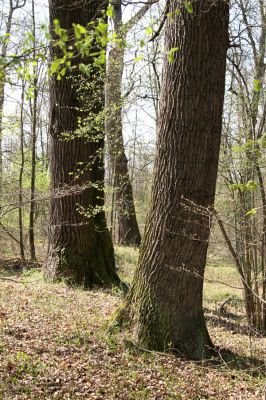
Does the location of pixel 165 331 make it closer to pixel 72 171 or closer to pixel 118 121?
pixel 72 171

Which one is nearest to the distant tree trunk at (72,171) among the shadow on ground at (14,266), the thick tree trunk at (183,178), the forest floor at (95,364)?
the forest floor at (95,364)

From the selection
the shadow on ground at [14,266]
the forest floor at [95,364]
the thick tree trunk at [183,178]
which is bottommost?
the forest floor at [95,364]

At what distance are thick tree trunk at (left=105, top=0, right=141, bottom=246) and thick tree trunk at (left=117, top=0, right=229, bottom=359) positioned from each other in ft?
2.92

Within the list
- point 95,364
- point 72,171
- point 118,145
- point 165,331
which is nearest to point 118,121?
point 72,171

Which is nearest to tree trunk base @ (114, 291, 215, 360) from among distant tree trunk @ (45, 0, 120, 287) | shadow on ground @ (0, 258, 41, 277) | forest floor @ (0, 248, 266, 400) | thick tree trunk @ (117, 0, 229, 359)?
thick tree trunk @ (117, 0, 229, 359)

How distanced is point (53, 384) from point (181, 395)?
134 cm

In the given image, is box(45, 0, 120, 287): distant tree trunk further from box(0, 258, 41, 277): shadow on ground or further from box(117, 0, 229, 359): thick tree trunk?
box(117, 0, 229, 359): thick tree trunk

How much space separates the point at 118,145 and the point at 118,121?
6.10ft

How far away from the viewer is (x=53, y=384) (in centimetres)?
418

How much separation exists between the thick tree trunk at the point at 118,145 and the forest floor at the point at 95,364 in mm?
3611

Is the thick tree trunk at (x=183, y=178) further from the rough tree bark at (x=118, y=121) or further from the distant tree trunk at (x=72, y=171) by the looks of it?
the distant tree trunk at (x=72, y=171)

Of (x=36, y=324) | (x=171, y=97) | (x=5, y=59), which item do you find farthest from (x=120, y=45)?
(x=36, y=324)

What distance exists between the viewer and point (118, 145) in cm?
1077

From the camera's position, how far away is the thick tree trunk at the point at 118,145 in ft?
25.8
